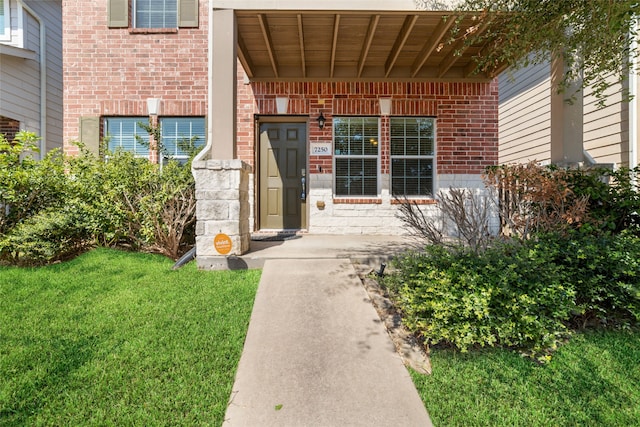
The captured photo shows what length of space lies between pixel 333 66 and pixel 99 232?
4424mm

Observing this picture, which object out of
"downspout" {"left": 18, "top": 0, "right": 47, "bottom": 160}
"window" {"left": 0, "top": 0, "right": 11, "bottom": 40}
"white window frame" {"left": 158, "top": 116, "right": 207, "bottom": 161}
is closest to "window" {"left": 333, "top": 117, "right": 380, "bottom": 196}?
"white window frame" {"left": 158, "top": 116, "right": 207, "bottom": 161}

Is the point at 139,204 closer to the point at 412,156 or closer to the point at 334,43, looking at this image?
the point at 334,43

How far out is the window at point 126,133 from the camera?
20.2 ft

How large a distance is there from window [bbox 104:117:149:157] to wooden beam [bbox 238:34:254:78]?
2.20 meters

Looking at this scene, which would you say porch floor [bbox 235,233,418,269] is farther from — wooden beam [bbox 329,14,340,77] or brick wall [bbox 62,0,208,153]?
brick wall [bbox 62,0,208,153]

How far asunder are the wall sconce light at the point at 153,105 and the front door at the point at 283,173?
1947 mm

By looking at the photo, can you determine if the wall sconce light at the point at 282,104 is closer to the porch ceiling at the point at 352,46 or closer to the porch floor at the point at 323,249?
the porch ceiling at the point at 352,46

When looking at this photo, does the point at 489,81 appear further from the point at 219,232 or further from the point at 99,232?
the point at 99,232

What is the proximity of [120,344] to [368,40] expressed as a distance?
463 centimetres

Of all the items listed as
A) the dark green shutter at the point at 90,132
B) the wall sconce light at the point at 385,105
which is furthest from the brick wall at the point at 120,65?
the wall sconce light at the point at 385,105

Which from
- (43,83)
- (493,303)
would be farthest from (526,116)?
(43,83)

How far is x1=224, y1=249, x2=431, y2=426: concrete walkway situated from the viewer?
5.66ft

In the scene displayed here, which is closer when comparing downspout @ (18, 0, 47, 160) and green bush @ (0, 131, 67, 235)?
green bush @ (0, 131, 67, 235)

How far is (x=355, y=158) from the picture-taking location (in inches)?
237
